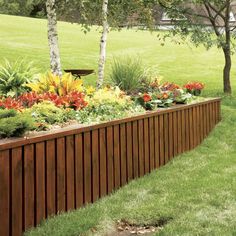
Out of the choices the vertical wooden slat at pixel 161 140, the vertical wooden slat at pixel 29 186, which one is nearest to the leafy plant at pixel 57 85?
the vertical wooden slat at pixel 161 140

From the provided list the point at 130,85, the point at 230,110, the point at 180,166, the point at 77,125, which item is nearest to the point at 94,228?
the point at 77,125

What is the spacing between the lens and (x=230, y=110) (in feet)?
37.4

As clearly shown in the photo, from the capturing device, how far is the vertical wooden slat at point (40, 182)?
4.71m

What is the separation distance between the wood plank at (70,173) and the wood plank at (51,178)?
0.23m

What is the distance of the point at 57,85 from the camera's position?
25.0 ft

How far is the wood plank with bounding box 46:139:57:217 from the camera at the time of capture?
486 centimetres

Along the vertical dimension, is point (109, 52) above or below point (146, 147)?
above

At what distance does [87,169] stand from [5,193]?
1324 mm

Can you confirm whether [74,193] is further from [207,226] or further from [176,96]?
[176,96]

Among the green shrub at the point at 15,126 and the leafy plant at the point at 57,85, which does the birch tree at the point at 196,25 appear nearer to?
the leafy plant at the point at 57,85

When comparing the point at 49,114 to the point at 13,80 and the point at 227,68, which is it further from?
the point at 227,68

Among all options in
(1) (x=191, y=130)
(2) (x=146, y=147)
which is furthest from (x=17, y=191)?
(1) (x=191, y=130)

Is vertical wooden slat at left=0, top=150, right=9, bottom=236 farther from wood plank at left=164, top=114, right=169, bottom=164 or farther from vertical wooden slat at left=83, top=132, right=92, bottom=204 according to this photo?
wood plank at left=164, top=114, right=169, bottom=164

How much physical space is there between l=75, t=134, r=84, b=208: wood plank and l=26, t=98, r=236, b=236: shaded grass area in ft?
0.52
